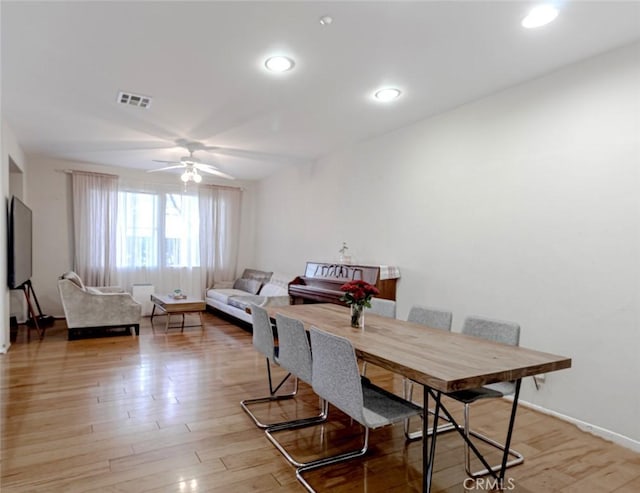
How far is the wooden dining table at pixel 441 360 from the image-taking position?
1.60 metres

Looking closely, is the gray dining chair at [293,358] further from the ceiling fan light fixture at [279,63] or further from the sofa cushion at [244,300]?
the sofa cushion at [244,300]

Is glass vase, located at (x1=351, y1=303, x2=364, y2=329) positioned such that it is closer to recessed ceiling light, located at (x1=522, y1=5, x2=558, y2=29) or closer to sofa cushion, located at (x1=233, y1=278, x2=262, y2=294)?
recessed ceiling light, located at (x1=522, y1=5, x2=558, y2=29)

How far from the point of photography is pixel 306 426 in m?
2.67

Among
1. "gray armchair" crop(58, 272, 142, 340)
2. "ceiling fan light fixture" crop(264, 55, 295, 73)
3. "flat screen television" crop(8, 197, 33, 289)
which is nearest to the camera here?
"ceiling fan light fixture" crop(264, 55, 295, 73)

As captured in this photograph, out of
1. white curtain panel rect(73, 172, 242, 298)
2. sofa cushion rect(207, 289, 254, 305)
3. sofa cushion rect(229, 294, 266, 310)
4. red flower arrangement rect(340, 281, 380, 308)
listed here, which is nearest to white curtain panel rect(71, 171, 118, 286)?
white curtain panel rect(73, 172, 242, 298)

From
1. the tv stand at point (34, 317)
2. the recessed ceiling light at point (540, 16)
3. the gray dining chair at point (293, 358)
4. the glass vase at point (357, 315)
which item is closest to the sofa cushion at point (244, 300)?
the tv stand at point (34, 317)

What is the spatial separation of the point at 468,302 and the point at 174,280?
5.70m

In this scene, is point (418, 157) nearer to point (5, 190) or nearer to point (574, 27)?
point (574, 27)

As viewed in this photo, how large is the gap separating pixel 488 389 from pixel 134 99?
3.93 m

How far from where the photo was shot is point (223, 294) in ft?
21.8

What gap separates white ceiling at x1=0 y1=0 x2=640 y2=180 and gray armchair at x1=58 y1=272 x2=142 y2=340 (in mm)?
2059

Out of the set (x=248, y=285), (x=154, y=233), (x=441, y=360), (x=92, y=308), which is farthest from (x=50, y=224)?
(x=441, y=360)

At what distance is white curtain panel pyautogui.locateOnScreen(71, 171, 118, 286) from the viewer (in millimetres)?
6422

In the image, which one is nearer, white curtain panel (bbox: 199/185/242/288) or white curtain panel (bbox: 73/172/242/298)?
white curtain panel (bbox: 73/172/242/298)
